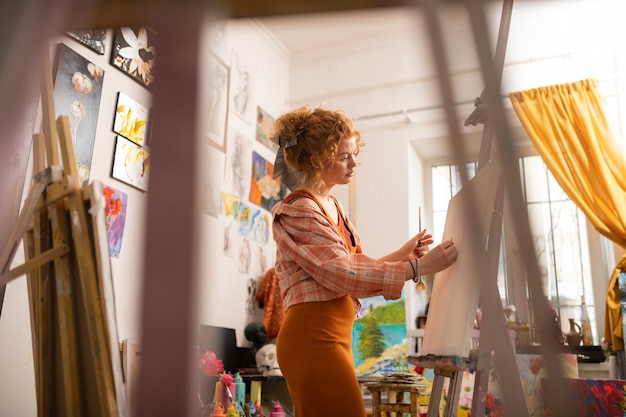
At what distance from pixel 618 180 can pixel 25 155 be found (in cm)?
296

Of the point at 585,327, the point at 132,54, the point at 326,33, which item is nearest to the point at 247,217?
the point at 132,54

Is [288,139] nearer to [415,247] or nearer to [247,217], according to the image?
[415,247]

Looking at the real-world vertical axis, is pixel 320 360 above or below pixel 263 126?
below

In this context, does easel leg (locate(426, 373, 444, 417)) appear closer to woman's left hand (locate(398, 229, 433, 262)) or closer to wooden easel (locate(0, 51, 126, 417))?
woman's left hand (locate(398, 229, 433, 262))

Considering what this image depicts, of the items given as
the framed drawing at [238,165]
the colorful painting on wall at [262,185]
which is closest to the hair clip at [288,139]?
the framed drawing at [238,165]

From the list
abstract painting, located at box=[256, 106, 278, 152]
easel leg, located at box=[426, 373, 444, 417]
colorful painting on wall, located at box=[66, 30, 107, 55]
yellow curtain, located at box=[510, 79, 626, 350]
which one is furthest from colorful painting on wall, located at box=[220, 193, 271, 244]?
easel leg, located at box=[426, 373, 444, 417]

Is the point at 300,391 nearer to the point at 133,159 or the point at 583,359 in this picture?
the point at 133,159

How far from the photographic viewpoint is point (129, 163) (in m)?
2.95

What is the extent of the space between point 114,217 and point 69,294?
1526 millimetres

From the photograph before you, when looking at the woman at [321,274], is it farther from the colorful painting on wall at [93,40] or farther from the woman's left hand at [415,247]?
the colorful painting on wall at [93,40]

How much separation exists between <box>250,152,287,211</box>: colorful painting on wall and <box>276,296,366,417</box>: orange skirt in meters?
2.53

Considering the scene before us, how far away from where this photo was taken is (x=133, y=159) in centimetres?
299

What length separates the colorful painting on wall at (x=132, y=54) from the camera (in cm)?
295

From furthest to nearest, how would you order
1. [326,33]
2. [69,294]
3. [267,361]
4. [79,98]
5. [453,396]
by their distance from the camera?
[326,33] → [267,361] → [79,98] → [453,396] → [69,294]
